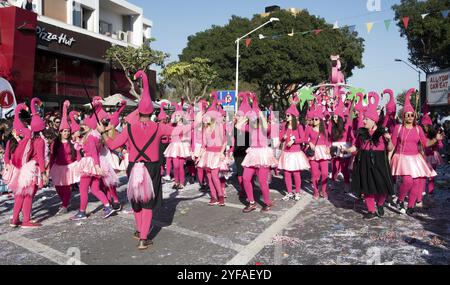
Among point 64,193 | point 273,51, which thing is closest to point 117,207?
point 64,193

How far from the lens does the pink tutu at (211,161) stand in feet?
25.4

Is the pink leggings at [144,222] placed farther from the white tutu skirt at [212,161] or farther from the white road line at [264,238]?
the white tutu skirt at [212,161]

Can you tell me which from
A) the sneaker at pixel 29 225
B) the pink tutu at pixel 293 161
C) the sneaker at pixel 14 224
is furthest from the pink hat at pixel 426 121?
the sneaker at pixel 14 224

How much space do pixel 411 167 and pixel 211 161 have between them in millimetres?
3529

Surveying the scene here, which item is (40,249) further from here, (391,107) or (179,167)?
(391,107)

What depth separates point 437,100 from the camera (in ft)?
93.0

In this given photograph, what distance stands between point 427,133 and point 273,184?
3.85 metres

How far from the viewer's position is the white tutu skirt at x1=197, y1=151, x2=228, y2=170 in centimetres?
773

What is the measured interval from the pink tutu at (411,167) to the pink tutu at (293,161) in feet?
5.71

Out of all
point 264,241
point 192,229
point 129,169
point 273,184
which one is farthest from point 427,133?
point 129,169

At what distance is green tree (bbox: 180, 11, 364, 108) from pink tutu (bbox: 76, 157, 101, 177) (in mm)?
27002

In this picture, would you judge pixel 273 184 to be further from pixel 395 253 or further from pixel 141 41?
pixel 141 41

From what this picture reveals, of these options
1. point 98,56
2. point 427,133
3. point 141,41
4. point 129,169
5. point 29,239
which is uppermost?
point 141,41

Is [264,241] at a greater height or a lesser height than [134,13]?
lesser
